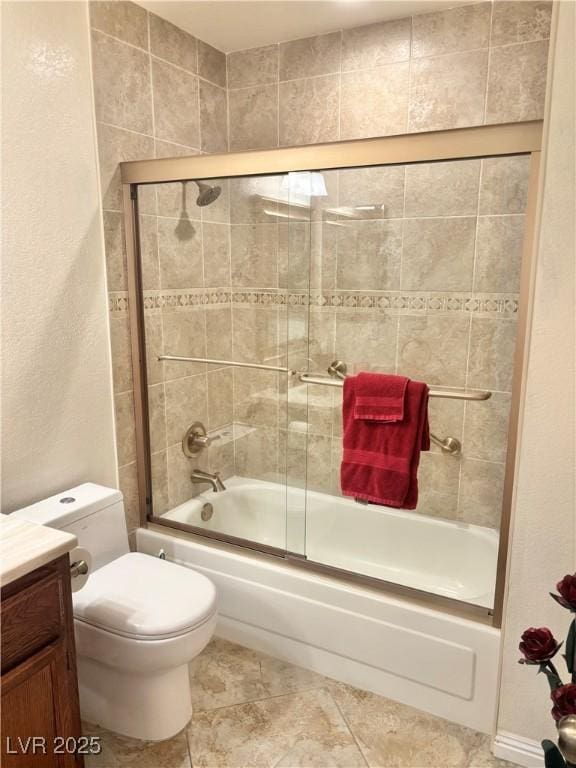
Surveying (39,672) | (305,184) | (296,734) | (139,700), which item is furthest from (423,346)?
(39,672)

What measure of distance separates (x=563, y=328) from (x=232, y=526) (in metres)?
1.57

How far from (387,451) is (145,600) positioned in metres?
0.95

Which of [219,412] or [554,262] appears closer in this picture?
[554,262]

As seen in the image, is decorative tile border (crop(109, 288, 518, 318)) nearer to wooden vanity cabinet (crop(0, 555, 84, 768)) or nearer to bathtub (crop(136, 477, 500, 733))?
bathtub (crop(136, 477, 500, 733))

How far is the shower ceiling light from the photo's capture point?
1.96m

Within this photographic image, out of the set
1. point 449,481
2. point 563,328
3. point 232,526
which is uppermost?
point 563,328

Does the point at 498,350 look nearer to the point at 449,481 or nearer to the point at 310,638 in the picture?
the point at 449,481

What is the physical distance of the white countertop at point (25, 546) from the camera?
1159 mm

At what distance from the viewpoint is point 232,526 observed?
2.41m

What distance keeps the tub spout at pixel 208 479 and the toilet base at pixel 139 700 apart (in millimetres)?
932

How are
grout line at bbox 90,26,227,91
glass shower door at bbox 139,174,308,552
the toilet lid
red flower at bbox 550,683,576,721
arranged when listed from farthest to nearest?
A: glass shower door at bbox 139,174,308,552 < grout line at bbox 90,26,227,91 < the toilet lid < red flower at bbox 550,683,576,721

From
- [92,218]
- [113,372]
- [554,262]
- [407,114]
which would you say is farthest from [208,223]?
[554,262]

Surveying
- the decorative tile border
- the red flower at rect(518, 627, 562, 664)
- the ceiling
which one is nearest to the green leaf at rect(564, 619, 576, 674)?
the red flower at rect(518, 627, 562, 664)

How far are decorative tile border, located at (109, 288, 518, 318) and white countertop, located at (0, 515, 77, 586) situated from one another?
1.06m
